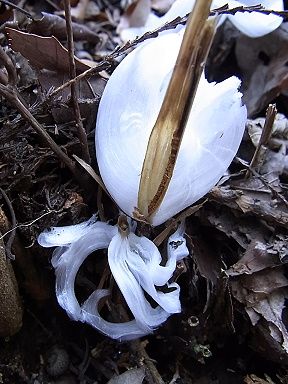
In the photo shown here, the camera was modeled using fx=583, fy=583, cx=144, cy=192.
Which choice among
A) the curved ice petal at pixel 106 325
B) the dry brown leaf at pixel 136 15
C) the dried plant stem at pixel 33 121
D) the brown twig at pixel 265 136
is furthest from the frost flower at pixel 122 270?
the dry brown leaf at pixel 136 15

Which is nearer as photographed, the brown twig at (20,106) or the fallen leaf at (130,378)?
the brown twig at (20,106)

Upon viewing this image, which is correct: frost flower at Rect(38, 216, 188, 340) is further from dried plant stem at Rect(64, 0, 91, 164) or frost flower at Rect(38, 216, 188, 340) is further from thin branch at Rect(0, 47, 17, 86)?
thin branch at Rect(0, 47, 17, 86)

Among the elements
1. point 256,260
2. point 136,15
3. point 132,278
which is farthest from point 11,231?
point 136,15

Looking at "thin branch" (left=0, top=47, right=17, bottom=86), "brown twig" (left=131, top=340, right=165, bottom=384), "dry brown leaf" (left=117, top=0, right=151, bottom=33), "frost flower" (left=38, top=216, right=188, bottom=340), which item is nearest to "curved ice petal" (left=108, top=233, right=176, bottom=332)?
"frost flower" (left=38, top=216, right=188, bottom=340)

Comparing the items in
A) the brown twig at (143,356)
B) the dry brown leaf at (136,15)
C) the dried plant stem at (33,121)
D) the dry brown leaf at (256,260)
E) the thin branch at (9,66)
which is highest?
the thin branch at (9,66)

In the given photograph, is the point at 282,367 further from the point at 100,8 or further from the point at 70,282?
the point at 100,8

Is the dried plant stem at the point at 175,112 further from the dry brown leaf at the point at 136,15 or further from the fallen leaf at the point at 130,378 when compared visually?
the dry brown leaf at the point at 136,15

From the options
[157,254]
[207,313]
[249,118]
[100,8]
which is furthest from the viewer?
[100,8]

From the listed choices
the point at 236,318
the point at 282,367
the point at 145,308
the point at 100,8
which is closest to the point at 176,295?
the point at 145,308
